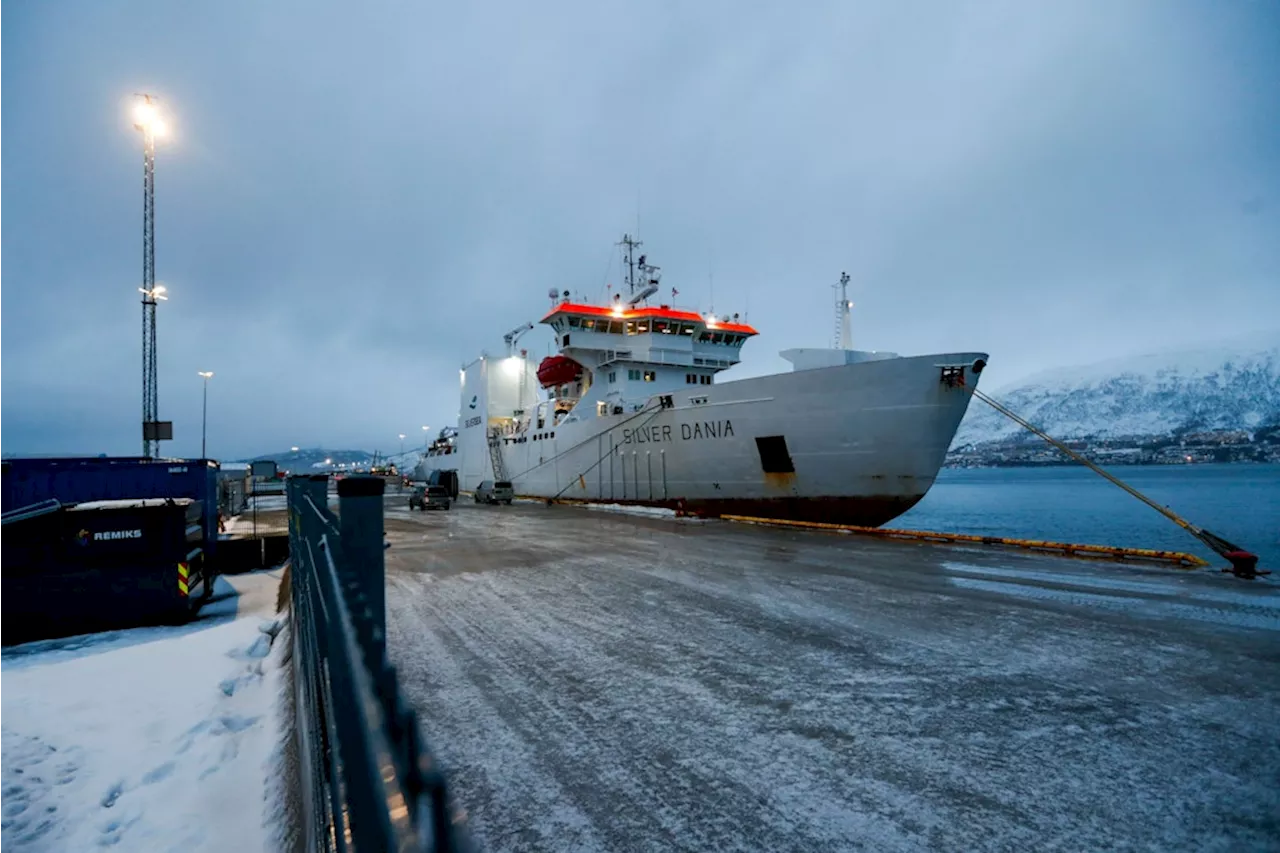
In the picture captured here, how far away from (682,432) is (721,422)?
1.82 metres

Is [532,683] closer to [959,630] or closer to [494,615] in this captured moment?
[494,615]

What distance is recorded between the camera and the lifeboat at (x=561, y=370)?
28.4 m

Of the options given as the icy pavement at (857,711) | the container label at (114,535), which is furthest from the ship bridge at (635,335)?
the container label at (114,535)

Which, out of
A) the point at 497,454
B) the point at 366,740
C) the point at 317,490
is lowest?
the point at 366,740

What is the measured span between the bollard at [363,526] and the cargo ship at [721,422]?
13.7 metres

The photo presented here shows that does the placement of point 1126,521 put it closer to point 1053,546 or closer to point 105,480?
point 1053,546

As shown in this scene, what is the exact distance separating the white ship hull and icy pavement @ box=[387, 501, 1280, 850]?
6770mm

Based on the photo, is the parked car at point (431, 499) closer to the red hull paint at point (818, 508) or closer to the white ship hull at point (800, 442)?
the white ship hull at point (800, 442)

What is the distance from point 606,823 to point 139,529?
23.7 feet

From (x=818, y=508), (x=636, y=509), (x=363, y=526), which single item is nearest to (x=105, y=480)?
(x=363, y=526)

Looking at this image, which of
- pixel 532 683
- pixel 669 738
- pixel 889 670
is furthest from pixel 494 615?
pixel 889 670

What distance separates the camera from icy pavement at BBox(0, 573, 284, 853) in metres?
3.04

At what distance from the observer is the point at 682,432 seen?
19062mm

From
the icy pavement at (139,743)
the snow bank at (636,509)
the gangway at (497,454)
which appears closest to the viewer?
the icy pavement at (139,743)
